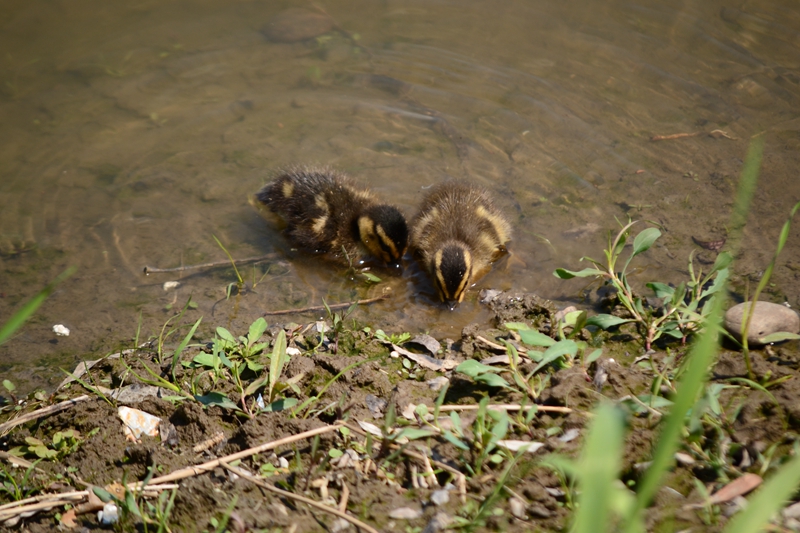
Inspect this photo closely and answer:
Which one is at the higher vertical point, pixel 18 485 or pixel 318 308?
pixel 18 485

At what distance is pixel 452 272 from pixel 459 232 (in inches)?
28.3

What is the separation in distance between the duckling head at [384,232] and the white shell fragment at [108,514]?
274 centimetres

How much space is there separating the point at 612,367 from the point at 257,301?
2.47 m

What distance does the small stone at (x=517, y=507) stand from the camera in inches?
83.0

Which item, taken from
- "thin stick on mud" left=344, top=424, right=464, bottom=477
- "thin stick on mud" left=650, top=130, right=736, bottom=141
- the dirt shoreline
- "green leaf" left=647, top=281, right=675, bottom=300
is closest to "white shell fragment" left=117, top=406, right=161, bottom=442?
the dirt shoreline

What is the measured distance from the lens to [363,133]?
6.12 metres

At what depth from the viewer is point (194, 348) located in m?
3.39

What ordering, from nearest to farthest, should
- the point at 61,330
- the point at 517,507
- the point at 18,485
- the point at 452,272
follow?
the point at 517,507 → the point at 18,485 → the point at 61,330 → the point at 452,272

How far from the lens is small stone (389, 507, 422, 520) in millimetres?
2137

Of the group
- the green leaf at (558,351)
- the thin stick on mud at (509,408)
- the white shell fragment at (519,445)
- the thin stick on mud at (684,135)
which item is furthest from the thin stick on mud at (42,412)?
the thin stick on mud at (684,135)

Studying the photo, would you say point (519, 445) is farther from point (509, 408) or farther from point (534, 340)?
point (534, 340)

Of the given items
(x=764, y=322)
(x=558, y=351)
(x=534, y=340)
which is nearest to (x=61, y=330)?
(x=534, y=340)

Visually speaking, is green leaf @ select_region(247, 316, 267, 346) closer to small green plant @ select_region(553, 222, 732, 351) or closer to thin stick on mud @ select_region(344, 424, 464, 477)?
thin stick on mud @ select_region(344, 424, 464, 477)

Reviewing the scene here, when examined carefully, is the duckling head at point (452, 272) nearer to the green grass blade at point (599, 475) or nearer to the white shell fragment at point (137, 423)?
the white shell fragment at point (137, 423)
